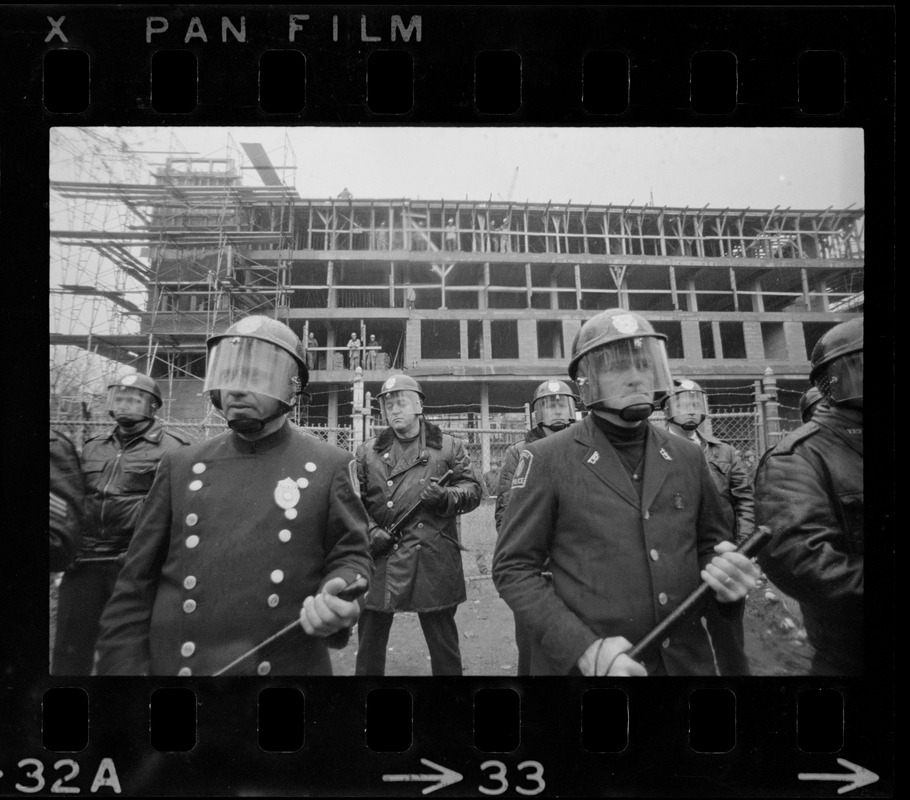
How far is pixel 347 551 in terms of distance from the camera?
3041 millimetres

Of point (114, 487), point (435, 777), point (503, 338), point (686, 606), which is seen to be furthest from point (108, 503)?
point (686, 606)

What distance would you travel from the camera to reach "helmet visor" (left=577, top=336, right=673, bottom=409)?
10.3 feet

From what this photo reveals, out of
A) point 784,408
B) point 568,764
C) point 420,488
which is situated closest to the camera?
point 568,764

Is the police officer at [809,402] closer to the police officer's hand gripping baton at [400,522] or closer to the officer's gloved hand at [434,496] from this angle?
the officer's gloved hand at [434,496]

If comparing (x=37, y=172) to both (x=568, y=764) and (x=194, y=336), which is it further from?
(x=568, y=764)

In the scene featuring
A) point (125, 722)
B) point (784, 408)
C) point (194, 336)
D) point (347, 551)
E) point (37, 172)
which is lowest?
point (125, 722)

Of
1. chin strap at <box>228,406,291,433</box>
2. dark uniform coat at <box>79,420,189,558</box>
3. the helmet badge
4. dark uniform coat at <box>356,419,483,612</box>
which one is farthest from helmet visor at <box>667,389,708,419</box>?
dark uniform coat at <box>79,420,189,558</box>

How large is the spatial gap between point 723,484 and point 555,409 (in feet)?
4.10

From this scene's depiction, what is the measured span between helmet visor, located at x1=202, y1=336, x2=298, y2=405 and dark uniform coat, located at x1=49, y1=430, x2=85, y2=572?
1122 mm

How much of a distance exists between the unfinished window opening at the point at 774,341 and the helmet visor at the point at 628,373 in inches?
37.8

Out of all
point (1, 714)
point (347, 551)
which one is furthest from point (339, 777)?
point (1, 714)

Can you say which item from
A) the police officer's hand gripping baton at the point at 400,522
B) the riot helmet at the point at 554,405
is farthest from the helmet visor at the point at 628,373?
the police officer's hand gripping baton at the point at 400,522

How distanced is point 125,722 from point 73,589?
1.00 metres

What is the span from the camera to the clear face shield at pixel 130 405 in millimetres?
3406
